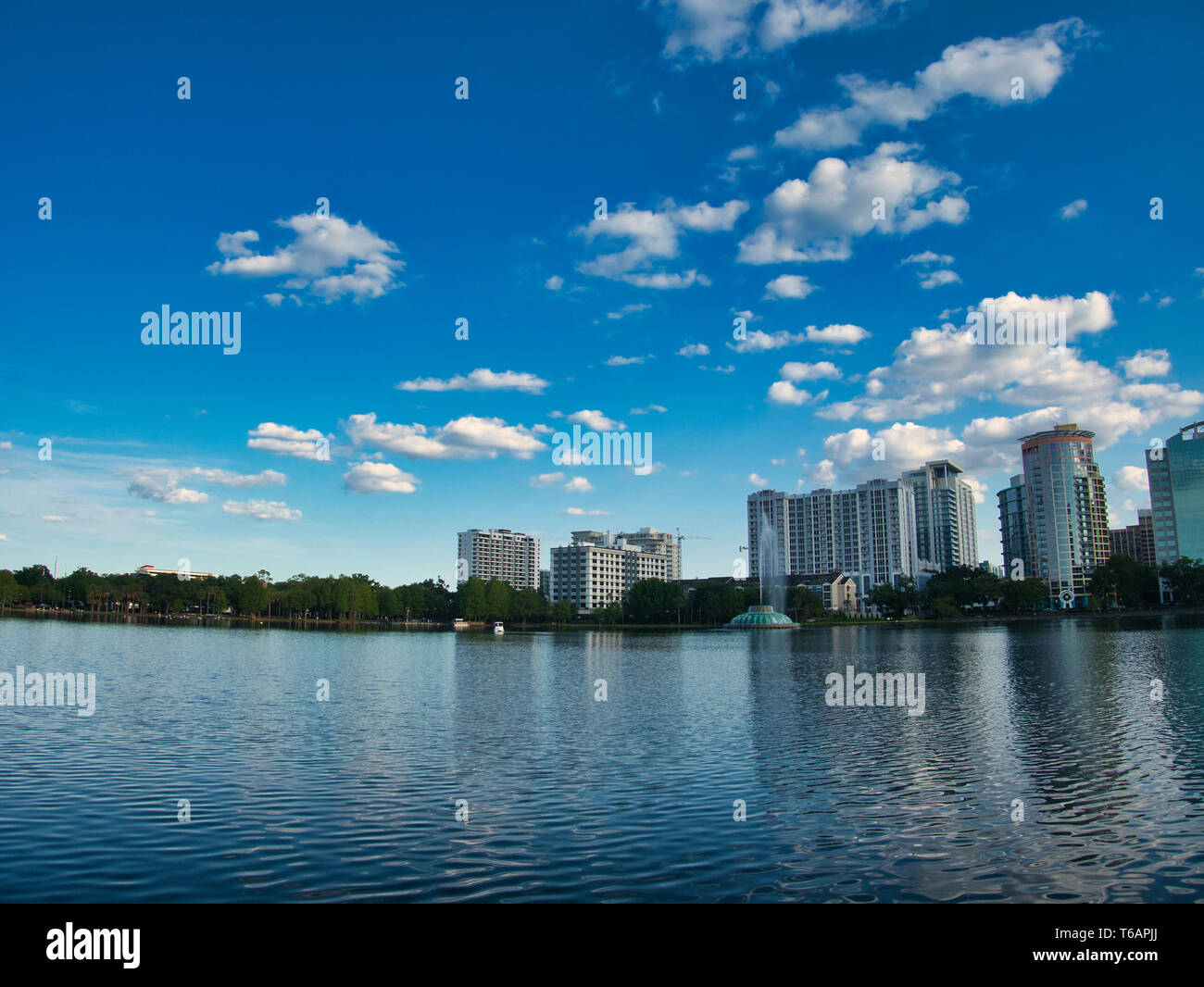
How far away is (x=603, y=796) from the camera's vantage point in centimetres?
2222

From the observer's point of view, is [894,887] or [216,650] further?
[216,650]

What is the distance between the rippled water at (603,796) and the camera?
15711mm

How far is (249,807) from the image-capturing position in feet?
68.1

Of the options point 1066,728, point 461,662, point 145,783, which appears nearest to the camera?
point 145,783

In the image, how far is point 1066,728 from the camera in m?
33.2

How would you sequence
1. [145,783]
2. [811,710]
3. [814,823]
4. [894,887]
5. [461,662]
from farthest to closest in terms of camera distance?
1. [461,662]
2. [811,710]
3. [145,783]
4. [814,823]
5. [894,887]

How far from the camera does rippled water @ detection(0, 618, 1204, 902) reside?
1571 centimetres
